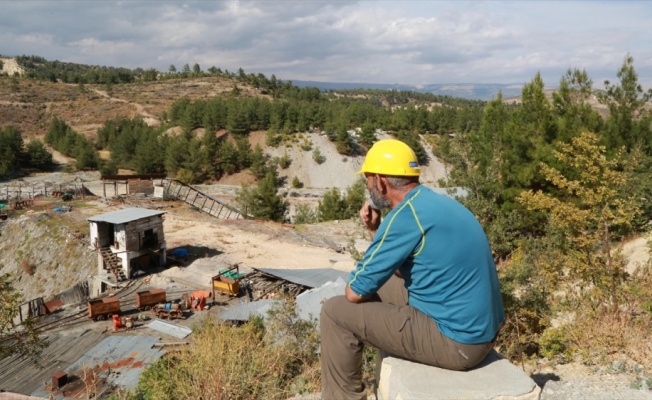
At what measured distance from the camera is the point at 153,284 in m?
21.6

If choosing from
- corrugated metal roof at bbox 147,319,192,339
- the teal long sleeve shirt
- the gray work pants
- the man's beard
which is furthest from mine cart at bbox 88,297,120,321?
the teal long sleeve shirt

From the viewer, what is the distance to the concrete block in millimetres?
3158

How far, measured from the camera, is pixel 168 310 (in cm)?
1731

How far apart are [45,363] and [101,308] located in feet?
12.5

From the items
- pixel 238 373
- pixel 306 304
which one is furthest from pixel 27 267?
pixel 238 373

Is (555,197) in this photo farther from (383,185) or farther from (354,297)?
(354,297)

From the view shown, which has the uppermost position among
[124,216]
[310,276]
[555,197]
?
[555,197]

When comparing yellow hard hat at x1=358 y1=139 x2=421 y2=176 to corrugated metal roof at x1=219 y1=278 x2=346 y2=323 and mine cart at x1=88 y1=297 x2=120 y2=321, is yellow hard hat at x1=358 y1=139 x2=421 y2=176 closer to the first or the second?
corrugated metal roof at x1=219 y1=278 x2=346 y2=323

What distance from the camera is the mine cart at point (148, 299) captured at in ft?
Result: 59.2

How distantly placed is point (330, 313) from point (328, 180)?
57.8 metres

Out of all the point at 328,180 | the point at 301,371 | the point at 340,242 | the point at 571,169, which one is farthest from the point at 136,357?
the point at 328,180

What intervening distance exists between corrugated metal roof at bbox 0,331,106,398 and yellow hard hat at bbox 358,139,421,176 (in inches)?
497

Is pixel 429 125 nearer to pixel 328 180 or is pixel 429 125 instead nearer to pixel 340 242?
pixel 328 180

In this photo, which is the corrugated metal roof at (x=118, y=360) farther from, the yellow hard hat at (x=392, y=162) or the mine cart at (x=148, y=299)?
the yellow hard hat at (x=392, y=162)
